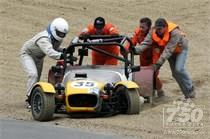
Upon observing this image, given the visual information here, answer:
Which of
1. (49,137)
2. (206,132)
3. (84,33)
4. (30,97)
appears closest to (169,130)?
(206,132)

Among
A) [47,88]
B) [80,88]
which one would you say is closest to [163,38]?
[80,88]

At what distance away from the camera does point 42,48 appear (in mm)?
14883

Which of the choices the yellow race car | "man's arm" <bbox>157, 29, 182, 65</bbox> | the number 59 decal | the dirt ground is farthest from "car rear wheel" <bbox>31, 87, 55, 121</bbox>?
"man's arm" <bbox>157, 29, 182, 65</bbox>

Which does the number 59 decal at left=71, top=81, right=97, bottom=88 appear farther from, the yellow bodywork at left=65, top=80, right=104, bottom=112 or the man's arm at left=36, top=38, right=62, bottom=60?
the man's arm at left=36, top=38, right=62, bottom=60

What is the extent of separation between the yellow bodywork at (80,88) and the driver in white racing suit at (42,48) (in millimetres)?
849

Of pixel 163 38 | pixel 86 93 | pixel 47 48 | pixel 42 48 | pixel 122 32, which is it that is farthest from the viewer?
pixel 122 32

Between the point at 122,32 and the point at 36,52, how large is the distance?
1039 cm

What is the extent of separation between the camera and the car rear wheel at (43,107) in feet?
44.7

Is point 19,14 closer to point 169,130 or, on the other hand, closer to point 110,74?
point 110,74

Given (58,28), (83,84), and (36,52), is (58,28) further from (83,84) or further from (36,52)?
(83,84)

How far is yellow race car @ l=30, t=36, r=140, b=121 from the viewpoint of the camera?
45.3 ft

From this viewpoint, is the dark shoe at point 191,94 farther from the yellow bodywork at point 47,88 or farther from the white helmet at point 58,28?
the yellow bodywork at point 47,88

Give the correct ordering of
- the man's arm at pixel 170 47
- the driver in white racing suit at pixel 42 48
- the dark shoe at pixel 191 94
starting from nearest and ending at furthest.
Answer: the driver in white racing suit at pixel 42 48 < the man's arm at pixel 170 47 < the dark shoe at pixel 191 94

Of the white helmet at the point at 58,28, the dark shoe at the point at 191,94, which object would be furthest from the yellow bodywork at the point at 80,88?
the dark shoe at the point at 191,94
